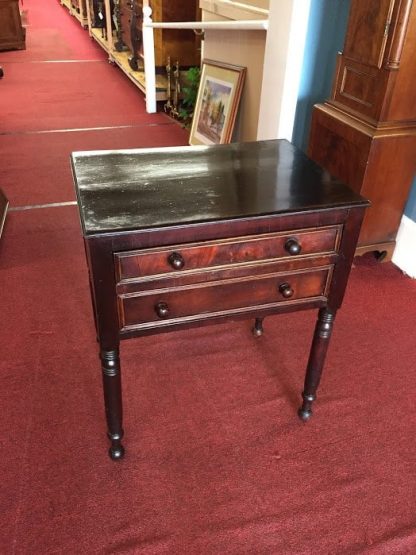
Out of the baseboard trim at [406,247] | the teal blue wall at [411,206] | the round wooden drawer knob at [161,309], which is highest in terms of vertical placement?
the round wooden drawer knob at [161,309]

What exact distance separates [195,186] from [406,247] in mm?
1549

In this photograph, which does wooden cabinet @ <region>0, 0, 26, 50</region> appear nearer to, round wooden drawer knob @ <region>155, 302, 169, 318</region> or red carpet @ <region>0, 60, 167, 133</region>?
red carpet @ <region>0, 60, 167, 133</region>

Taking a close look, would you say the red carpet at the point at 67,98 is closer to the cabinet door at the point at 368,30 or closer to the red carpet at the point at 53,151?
the red carpet at the point at 53,151

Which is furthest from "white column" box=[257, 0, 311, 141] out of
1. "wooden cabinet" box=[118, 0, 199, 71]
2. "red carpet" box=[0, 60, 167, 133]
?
"wooden cabinet" box=[118, 0, 199, 71]

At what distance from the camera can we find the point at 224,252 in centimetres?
118

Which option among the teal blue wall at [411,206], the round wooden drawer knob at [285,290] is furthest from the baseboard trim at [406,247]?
the round wooden drawer knob at [285,290]

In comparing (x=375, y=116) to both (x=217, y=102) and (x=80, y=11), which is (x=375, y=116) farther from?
(x=80, y=11)

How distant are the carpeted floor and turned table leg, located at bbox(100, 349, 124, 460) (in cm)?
6

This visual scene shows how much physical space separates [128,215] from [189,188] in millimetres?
213

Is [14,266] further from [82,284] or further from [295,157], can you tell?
[295,157]

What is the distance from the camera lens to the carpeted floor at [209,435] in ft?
4.37

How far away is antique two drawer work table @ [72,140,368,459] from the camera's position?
1.12 metres

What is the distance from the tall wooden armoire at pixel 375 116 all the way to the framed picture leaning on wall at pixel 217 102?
1103 millimetres

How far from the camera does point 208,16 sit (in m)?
3.68
